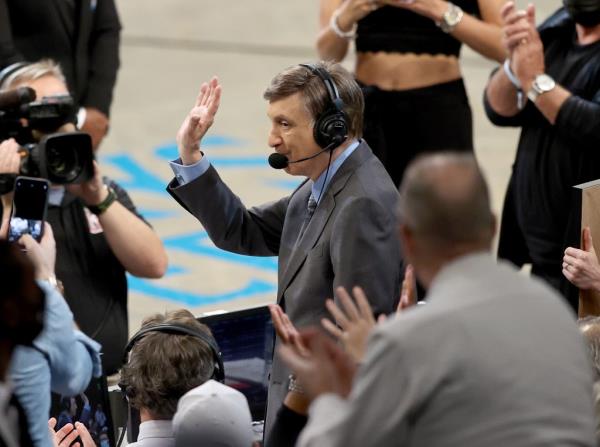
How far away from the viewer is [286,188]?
7.03 meters

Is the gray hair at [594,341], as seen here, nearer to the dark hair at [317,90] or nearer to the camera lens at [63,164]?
the dark hair at [317,90]

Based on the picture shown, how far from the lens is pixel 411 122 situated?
186 inches

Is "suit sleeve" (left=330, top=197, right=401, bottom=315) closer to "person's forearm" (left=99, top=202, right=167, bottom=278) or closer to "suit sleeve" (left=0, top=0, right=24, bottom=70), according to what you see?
"person's forearm" (left=99, top=202, right=167, bottom=278)

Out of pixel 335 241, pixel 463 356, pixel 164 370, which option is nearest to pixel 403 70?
pixel 335 241

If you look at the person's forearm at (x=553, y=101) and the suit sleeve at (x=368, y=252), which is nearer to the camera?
the suit sleeve at (x=368, y=252)

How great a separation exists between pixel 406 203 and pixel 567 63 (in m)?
2.54

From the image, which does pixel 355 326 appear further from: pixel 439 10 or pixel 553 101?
pixel 439 10

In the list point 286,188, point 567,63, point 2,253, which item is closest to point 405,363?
point 2,253

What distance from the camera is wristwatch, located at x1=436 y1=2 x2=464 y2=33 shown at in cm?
464

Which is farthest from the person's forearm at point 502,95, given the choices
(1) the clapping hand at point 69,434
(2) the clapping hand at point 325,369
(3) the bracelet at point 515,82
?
(2) the clapping hand at point 325,369

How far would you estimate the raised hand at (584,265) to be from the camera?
3465mm

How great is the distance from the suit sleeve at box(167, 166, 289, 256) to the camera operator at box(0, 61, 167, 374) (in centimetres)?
74

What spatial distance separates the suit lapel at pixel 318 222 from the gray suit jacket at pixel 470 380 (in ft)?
4.37

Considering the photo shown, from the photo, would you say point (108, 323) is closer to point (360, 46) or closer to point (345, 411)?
point (360, 46)
